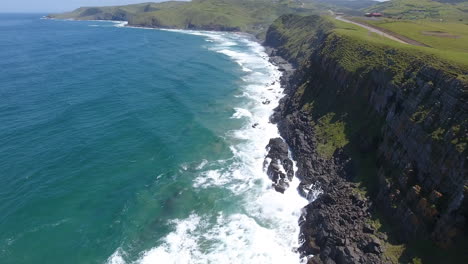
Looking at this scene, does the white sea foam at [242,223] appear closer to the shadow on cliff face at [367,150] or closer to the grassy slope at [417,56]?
the shadow on cliff face at [367,150]

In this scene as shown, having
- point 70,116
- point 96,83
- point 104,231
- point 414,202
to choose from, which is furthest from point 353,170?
point 96,83

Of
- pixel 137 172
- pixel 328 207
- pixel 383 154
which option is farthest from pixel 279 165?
pixel 137 172

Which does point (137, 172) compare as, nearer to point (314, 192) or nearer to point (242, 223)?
point (242, 223)

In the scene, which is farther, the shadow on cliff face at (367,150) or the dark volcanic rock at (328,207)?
the dark volcanic rock at (328,207)

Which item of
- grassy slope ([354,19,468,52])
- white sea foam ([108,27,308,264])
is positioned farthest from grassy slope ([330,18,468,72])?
white sea foam ([108,27,308,264])

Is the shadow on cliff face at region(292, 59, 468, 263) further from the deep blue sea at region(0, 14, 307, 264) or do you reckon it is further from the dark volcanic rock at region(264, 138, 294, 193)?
the deep blue sea at region(0, 14, 307, 264)

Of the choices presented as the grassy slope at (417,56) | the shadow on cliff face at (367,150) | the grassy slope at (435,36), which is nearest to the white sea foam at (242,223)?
the shadow on cliff face at (367,150)

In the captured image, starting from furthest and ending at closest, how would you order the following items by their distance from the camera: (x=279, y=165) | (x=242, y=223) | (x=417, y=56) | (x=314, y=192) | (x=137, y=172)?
(x=279, y=165), (x=137, y=172), (x=417, y=56), (x=314, y=192), (x=242, y=223)
